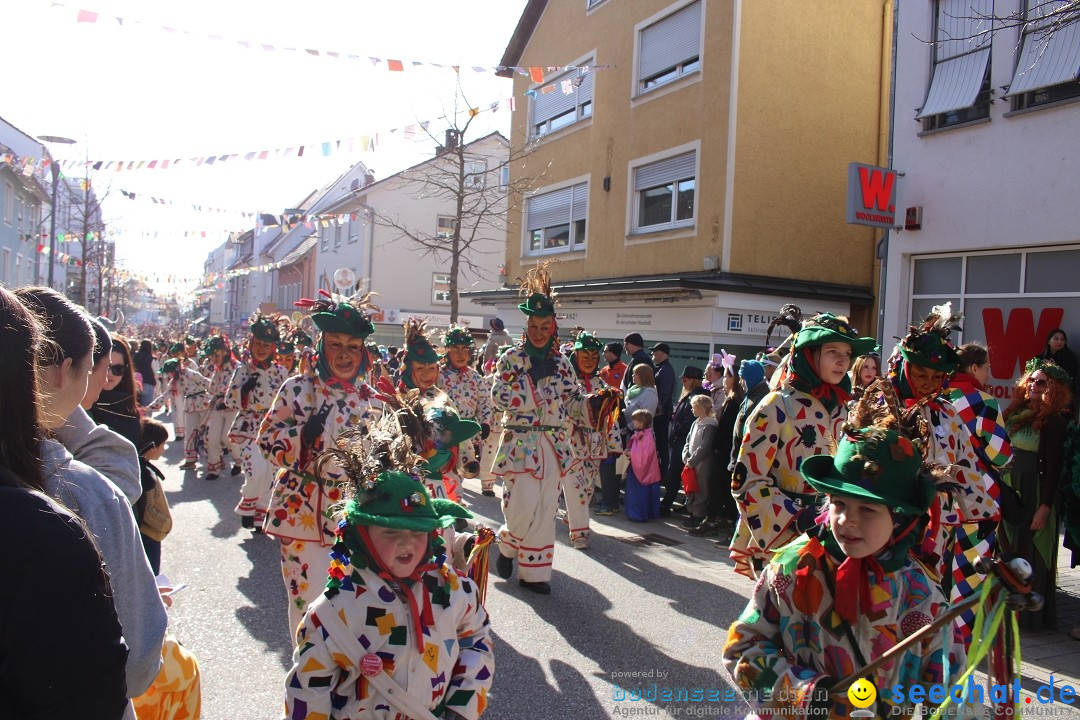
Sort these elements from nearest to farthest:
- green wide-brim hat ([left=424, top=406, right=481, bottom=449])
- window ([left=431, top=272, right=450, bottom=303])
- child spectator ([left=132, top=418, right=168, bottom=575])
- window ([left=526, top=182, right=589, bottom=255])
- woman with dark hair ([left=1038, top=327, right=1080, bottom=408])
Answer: child spectator ([left=132, top=418, right=168, bottom=575]), green wide-brim hat ([left=424, top=406, right=481, bottom=449]), woman with dark hair ([left=1038, top=327, right=1080, bottom=408]), window ([left=526, top=182, right=589, bottom=255]), window ([left=431, top=272, right=450, bottom=303])

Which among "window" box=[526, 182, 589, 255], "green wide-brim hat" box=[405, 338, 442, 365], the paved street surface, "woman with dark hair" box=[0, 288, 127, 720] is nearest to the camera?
"woman with dark hair" box=[0, 288, 127, 720]

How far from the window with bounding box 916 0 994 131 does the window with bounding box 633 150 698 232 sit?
4539 millimetres

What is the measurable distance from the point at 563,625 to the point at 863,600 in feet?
11.4

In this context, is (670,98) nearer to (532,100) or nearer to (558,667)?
(532,100)

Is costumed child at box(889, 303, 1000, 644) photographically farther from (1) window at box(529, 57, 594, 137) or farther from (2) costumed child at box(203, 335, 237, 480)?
(1) window at box(529, 57, 594, 137)

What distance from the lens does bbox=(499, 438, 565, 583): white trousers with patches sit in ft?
20.5

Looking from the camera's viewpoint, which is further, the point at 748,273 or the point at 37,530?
the point at 748,273

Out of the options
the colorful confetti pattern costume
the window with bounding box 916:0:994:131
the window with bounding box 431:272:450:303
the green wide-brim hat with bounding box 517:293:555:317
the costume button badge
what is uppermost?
the window with bounding box 916:0:994:131

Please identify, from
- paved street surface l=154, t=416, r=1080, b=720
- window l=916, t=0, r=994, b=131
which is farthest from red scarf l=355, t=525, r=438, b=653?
window l=916, t=0, r=994, b=131

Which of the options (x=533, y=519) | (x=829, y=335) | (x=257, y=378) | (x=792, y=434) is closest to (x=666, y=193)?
(x=257, y=378)

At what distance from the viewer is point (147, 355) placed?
39.7 feet

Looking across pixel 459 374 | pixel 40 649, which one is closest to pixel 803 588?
pixel 40 649

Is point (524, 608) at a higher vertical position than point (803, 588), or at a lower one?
lower

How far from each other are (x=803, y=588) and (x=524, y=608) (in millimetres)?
3821
